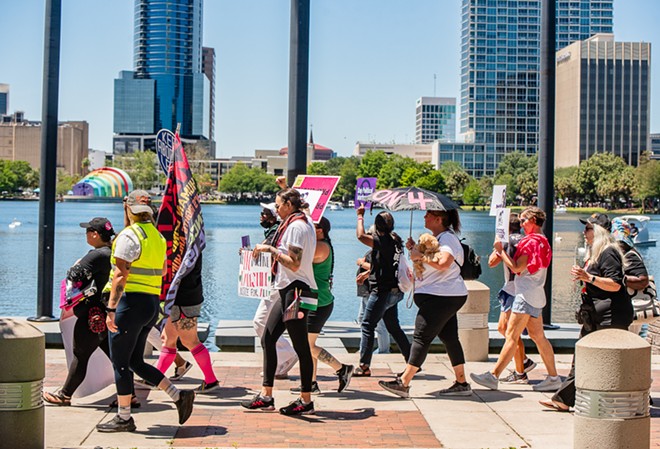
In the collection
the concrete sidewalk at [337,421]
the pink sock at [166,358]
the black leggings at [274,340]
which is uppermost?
the black leggings at [274,340]

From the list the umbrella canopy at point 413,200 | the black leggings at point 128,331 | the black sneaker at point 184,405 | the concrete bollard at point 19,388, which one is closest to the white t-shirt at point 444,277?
the umbrella canopy at point 413,200

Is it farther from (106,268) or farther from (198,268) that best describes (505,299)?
(106,268)

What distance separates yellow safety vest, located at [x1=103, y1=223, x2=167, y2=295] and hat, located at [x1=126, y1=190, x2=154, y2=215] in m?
0.12

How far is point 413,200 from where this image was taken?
852 centimetres

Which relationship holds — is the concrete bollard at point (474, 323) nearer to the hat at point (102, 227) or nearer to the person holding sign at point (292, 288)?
the person holding sign at point (292, 288)

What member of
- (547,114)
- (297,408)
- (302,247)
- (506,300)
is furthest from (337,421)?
(547,114)

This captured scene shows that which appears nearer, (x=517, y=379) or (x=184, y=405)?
(x=184, y=405)

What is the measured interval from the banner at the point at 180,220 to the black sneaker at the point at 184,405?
57.6 inches

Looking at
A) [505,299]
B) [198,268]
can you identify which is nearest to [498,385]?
[505,299]

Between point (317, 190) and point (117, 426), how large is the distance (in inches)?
135

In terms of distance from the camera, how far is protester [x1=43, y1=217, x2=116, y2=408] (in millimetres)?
7676

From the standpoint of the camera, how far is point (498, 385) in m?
9.30

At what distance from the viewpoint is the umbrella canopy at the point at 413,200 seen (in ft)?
27.3

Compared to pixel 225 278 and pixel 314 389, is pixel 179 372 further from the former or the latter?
pixel 225 278
